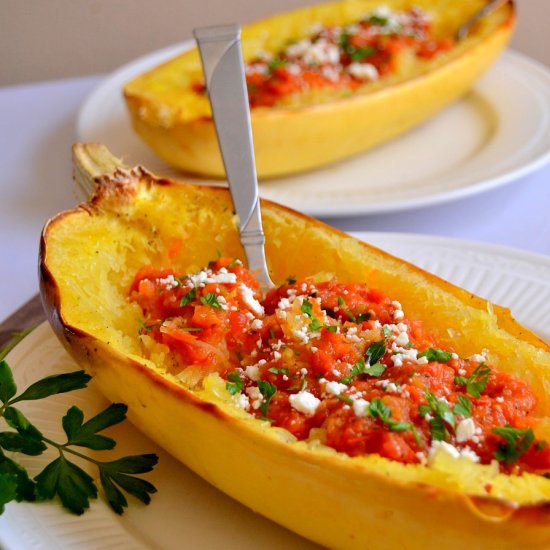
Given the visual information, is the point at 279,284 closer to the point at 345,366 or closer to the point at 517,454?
the point at 345,366

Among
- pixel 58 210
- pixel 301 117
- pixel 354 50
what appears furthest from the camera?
pixel 354 50

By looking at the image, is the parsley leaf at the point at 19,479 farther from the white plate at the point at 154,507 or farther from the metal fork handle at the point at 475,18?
the metal fork handle at the point at 475,18

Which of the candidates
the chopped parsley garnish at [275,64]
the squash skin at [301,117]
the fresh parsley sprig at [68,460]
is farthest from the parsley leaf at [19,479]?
the chopped parsley garnish at [275,64]

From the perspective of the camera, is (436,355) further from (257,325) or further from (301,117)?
(301,117)

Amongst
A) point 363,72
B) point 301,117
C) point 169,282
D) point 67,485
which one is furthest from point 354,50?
point 67,485

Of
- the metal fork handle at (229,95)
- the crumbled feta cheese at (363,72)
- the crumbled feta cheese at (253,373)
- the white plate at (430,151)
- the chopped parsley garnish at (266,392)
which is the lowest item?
A: the white plate at (430,151)
